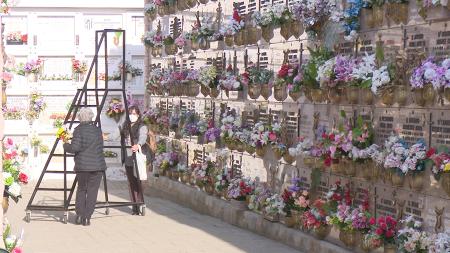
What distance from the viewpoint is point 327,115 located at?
11.2 m

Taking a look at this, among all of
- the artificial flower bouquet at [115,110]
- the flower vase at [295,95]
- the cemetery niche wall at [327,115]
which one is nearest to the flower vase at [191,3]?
the cemetery niche wall at [327,115]

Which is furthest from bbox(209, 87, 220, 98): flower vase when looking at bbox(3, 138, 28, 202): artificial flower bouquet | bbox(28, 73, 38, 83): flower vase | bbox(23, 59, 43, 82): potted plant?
bbox(28, 73, 38, 83): flower vase

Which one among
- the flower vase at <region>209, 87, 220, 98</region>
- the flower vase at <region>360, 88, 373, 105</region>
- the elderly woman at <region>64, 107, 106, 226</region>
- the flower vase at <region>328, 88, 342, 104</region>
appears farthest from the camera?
the flower vase at <region>209, 87, 220, 98</region>

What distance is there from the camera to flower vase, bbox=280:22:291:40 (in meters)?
12.2

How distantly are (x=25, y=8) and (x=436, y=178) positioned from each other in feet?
49.9

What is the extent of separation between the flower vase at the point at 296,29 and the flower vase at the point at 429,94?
3.35 metres

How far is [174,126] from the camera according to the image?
1786 centimetres

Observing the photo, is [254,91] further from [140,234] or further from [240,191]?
[140,234]

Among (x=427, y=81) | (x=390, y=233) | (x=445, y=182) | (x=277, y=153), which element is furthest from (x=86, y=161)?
(x=445, y=182)

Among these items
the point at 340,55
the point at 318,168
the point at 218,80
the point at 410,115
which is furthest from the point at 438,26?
the point at 218,80

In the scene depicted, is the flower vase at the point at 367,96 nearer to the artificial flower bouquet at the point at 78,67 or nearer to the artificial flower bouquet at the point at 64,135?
the artificial flower bouquet at the point at 64,135

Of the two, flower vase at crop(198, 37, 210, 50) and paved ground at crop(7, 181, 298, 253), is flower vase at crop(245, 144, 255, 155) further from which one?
flower vase at crop(198, 37, 210, 50)

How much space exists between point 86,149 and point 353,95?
191 inches

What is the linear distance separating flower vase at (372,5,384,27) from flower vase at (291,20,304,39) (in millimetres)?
2110
